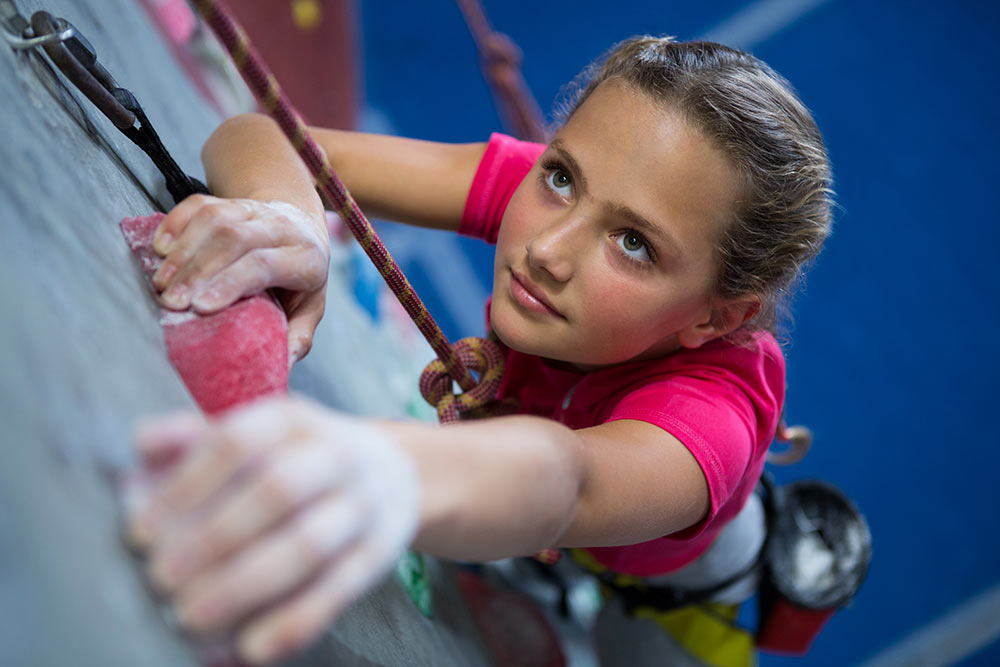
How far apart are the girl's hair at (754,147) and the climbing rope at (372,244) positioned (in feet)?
0.65

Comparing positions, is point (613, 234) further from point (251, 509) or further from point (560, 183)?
point (251, 509)

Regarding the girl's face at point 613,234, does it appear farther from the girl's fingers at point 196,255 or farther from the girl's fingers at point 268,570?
the girl's fingers at point 268,570

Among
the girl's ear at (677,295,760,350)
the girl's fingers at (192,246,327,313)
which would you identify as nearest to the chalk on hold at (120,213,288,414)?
the girl's fingers at (192,246,327,313)

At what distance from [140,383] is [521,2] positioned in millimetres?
2214

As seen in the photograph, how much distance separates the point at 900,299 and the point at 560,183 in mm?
1599

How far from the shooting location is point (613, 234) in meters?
0.57

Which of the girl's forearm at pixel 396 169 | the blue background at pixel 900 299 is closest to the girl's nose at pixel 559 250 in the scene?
the girl's forearm at pixel 396 169

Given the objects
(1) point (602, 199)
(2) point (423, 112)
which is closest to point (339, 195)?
(1) point (602, 199)

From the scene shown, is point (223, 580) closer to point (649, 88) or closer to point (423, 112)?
point (649, 88)

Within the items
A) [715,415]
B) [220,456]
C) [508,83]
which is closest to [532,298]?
[715,415]

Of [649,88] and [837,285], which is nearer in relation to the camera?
[649,88]

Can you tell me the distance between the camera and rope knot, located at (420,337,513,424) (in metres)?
0.66

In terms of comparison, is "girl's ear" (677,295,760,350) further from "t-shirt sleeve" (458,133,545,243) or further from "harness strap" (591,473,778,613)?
"harness strap" (591,473,778,613)

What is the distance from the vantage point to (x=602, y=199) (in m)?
0.56
